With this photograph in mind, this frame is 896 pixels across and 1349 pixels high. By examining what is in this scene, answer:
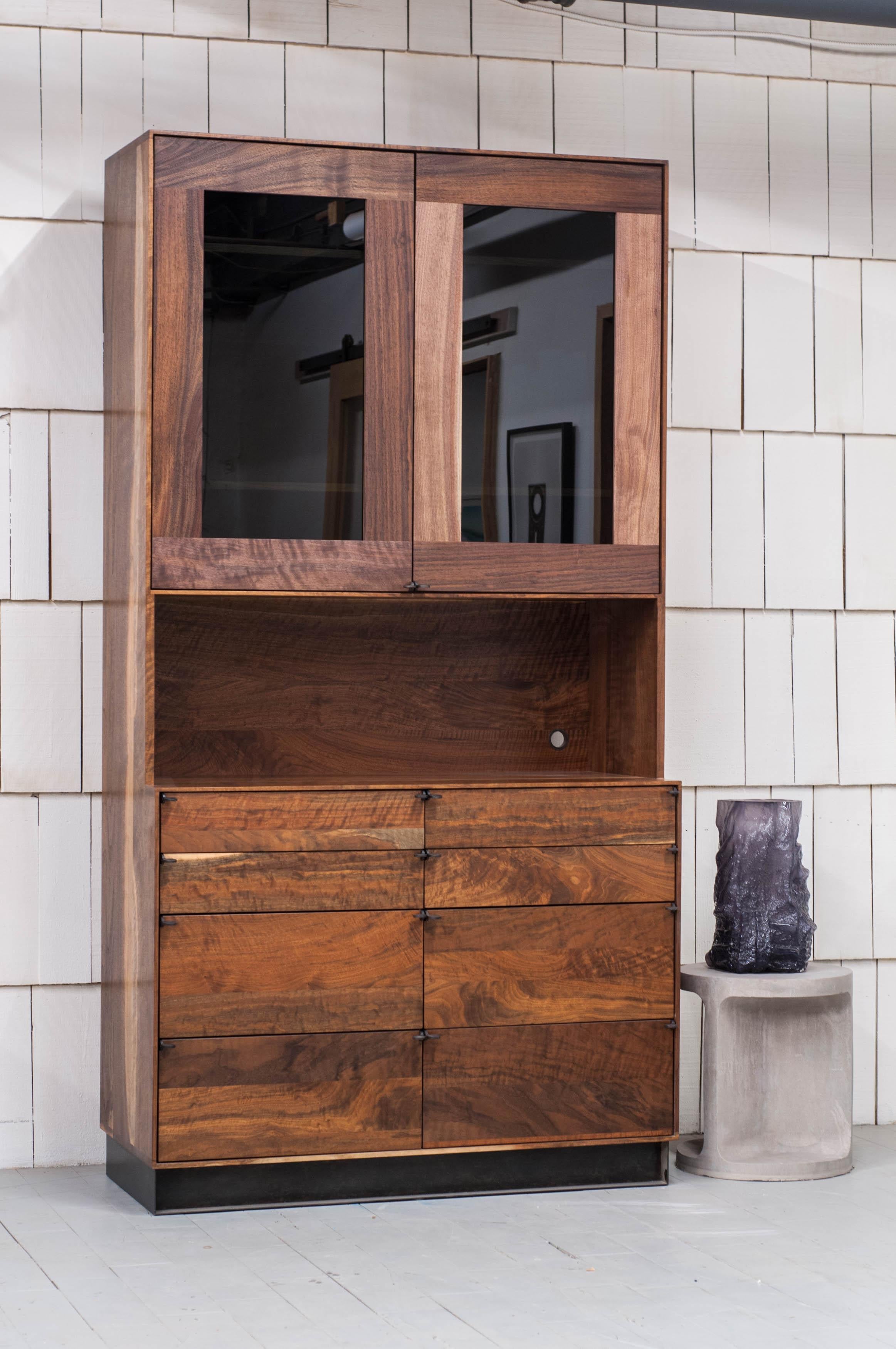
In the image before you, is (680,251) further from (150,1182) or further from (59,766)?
(150,1182)

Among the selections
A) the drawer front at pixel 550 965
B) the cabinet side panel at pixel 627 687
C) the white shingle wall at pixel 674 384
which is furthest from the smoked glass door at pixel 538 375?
the drawer front at pixel 550 965

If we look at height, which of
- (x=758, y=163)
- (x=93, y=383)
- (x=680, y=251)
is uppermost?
(x=758, y=163)

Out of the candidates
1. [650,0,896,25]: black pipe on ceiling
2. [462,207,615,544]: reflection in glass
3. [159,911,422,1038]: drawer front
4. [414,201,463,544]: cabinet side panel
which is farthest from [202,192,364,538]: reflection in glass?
[650,0,896,25]: black pipe on ceiling

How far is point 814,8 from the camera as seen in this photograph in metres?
3.46

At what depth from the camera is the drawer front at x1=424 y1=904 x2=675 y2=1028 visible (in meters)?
3.21

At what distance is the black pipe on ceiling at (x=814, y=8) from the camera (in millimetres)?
3447

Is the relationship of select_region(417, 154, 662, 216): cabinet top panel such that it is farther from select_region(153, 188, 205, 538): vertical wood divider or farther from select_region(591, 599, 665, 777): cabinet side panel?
select_region(591, 599, 665, 777): cabinet side panel

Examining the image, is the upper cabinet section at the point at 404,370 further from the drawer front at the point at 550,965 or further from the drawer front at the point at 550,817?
the drawer front at the point at 550,965

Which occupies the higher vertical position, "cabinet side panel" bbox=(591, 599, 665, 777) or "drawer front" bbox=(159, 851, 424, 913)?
"cabinet side panel" bbox=(591, 599, 665, 777)

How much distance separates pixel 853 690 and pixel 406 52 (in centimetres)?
193

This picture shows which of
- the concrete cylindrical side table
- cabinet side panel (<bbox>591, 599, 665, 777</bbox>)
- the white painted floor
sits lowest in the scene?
the white painted floor

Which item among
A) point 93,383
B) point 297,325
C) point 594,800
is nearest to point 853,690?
point 594,800

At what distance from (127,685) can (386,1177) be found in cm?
115

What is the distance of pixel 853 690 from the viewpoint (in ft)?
13.2
